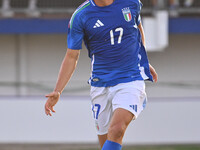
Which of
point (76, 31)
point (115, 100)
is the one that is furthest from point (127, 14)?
point (115, 100)

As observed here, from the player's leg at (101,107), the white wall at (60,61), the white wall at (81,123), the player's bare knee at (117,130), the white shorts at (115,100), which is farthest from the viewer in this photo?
the white wall at (60,61)

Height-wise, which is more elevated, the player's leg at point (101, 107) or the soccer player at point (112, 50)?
the soccer player at point (112, 50)

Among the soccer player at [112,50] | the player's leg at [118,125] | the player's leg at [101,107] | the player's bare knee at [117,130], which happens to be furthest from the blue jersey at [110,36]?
the player's bare knee at [117,130]

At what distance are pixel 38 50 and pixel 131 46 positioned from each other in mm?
9755

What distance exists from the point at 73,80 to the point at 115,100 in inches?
375

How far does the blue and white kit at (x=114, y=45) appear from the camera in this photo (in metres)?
4.81

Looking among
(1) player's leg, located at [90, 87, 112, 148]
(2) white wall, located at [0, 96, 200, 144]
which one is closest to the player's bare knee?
(1) player's leg, located at [90, 87, 112, 148]

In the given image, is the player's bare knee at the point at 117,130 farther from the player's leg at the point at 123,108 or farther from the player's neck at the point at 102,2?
the player's neck at the point at 102,2

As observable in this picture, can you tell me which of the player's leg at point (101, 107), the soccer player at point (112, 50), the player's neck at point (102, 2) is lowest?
the player's leg at point (101, 107)

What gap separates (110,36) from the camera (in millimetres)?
4852

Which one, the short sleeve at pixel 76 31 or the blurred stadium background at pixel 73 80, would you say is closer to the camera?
the short sleeve at pixel 76 31

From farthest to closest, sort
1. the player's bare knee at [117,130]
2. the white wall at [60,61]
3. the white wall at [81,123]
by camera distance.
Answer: the white wall at [60,61], the white wall at [81,123], the player's bare knee at [117,130]

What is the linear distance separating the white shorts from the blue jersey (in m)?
0.07

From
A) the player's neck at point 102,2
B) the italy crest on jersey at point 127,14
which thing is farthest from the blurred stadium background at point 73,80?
the player's neck at point 102,2
